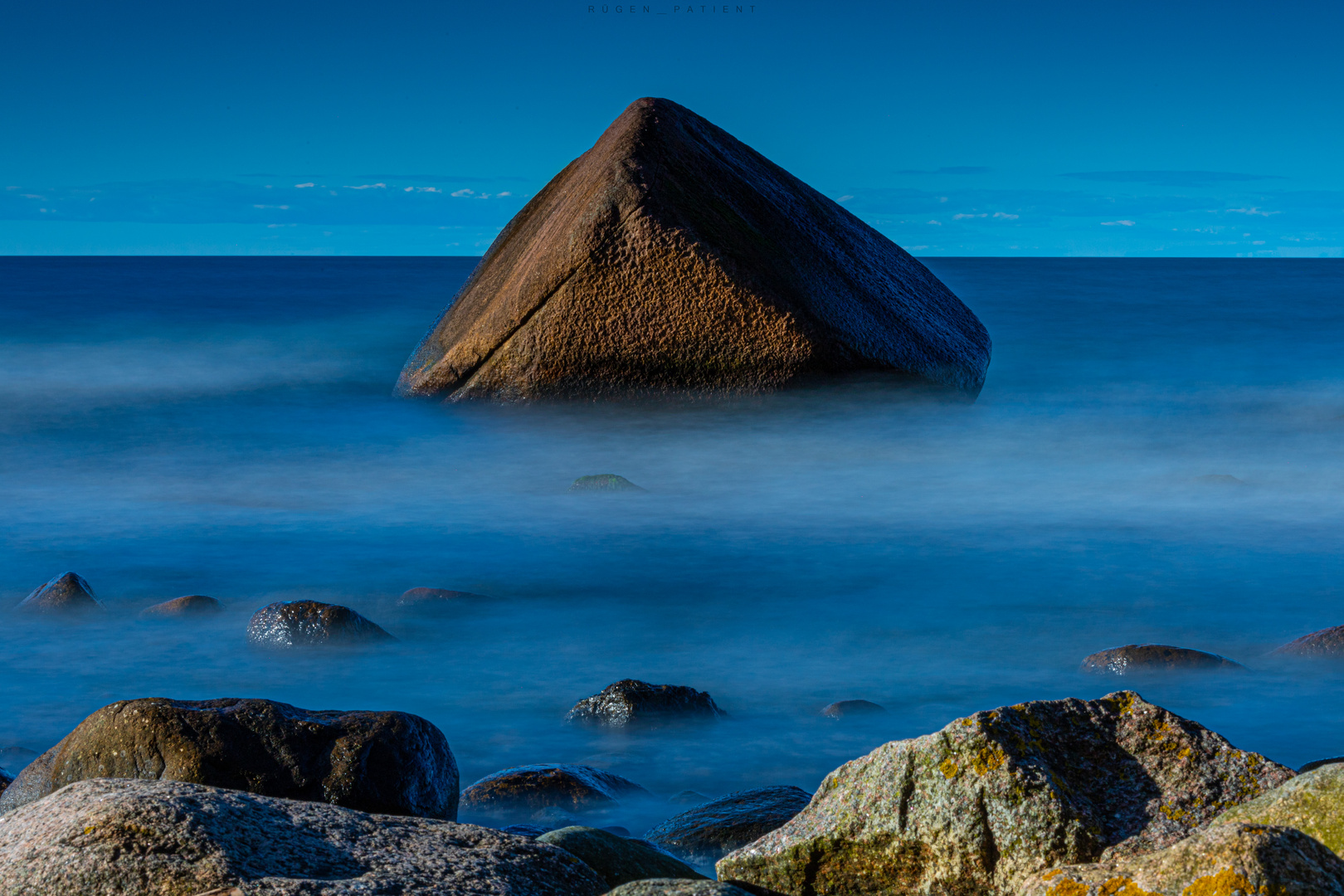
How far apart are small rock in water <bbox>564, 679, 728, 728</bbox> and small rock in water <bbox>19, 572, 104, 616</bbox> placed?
7.62ft

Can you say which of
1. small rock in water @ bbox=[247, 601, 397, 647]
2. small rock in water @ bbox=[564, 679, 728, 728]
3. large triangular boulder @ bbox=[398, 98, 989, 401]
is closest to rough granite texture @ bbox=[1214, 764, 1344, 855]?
small rock in water @ bbox=[564, 679, 728, 728]

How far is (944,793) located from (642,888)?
0.60m

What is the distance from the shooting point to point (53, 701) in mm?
4098

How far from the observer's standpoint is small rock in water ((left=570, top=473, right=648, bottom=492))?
723 centimetres

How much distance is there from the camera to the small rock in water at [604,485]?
7227mm

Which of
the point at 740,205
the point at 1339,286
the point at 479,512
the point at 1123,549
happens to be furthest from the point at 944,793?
the point at 1339,286

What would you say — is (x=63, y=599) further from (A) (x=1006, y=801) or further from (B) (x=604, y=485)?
(A) (x=1006, y=801)

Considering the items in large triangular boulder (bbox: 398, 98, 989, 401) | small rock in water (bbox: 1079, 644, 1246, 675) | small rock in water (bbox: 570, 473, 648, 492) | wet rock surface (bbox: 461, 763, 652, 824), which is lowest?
wet rock surface (bbox: 461, 763, 652, 824)

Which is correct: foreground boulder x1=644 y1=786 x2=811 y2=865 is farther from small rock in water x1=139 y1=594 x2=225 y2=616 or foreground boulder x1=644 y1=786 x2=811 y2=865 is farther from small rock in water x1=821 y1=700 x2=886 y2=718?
small rock in water x1=139 y1=594 x2=225 y2=616

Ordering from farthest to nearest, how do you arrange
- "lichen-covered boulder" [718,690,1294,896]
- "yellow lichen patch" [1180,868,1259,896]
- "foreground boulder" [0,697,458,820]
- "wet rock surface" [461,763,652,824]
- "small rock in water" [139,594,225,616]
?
"small rock in water" [139,594,225,616] < "wet rock surface" [461,763,652,824] < "foreground boulder" [0,697,458,820] < "lichen-covered boulder" [718,690,1294,896] < "yellow lichen patch" [1180,868,1259,896]

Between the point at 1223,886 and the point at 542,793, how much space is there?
6.23ft

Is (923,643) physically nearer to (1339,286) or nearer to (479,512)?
(479,512)

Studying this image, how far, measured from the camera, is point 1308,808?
211 centimetres

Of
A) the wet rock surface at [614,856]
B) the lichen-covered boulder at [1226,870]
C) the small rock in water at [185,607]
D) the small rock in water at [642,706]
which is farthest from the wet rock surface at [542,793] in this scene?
the small rock in water at [185,607]
